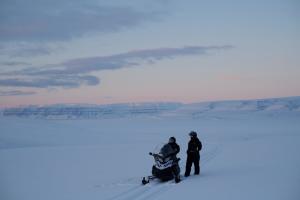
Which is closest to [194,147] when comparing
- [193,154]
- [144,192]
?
[193,154]

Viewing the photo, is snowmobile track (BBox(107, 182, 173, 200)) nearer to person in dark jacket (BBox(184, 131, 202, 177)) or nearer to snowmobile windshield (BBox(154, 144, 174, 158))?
snowmobile windshield (BBox(154, 144, 174, 158))

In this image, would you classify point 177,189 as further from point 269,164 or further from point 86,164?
point 86,164

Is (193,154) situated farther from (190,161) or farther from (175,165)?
(175,165)

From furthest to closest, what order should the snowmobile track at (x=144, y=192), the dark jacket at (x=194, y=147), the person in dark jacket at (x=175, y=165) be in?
1. the dark jacket at (x=194, y=147)
2. the person in dark jacket at (x=175, y=165)
3. the snowmobile track at (x=144, y=192)

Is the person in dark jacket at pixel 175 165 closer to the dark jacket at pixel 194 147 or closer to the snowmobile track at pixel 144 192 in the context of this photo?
the snowmobile track at pixel 144 192

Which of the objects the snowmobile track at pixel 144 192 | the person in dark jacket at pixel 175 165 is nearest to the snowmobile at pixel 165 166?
the person in dark jacket at pixel 175 165

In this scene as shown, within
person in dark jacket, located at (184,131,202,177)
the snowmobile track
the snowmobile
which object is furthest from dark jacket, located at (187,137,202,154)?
the snowmobile track

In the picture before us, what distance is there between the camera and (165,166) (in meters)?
11.6

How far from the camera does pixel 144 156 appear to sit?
20094 millimetres

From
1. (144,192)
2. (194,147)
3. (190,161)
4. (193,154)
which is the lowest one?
(144,192)

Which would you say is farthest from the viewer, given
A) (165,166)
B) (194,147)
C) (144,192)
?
(194,147)

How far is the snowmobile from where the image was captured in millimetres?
11516

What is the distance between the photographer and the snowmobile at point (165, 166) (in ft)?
37.8

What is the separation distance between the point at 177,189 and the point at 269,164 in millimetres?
5360
